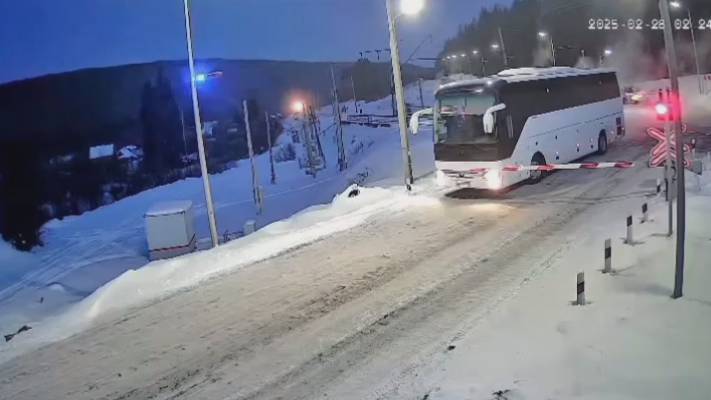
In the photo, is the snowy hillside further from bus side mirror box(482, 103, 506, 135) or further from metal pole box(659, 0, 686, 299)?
metal pole box(659, 0, 686, 299)

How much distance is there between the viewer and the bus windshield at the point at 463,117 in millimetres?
18188

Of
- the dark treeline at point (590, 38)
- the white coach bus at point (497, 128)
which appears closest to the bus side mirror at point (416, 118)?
the white coach bus at point (497, 128)

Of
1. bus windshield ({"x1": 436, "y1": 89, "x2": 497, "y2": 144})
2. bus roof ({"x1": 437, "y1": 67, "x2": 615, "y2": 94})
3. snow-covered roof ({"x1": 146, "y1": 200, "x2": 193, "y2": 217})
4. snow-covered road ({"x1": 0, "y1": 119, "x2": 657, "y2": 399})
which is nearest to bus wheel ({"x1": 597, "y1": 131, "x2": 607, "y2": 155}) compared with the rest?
bus roof ({"x1": 437, "y1": 67, "x2": 615, "y2": 94})

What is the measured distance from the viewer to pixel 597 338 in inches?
304

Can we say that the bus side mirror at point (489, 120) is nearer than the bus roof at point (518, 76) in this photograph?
Yes

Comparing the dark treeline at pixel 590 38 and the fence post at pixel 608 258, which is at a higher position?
the dark treeline at pixel 590 38

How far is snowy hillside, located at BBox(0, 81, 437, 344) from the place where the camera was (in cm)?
1727

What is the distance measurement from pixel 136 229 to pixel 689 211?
140 feet

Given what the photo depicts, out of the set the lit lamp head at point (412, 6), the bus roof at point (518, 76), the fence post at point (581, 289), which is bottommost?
the fence post at point (581, 289)

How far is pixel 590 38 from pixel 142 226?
77983 mm

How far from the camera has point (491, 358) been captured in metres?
7.52

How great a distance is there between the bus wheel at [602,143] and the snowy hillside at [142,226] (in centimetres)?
713

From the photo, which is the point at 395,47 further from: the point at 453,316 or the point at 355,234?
the point at 453,316

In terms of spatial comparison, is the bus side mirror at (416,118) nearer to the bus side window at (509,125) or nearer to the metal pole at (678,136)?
the bus side window at (509,125)
